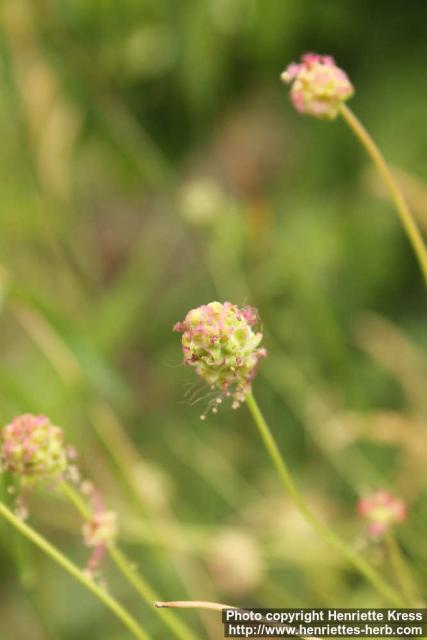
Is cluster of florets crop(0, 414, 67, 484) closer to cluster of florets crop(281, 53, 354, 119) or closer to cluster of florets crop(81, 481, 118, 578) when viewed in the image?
cluster of florets crop(81, 481, 118, 578)

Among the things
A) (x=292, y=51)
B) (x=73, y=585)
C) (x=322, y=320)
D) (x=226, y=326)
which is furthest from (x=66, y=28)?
(x=226, y=326)

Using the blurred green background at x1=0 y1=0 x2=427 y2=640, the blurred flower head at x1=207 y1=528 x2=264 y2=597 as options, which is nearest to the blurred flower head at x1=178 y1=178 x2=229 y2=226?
the blurred green background at x1=0 y1=0 x2=427 y2=640

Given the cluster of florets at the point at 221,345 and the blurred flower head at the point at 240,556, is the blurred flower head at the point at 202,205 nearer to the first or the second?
the blurred flower head at the point at 240,556

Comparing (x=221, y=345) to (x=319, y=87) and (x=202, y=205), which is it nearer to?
(x=319, y=87)

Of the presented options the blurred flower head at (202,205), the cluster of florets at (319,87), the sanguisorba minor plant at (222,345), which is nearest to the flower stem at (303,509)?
the sanguisorba minor plant at (222,345)

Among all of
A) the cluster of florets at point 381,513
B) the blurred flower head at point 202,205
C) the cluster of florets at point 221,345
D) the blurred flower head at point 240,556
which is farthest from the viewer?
the blurred flower head at point 202,205

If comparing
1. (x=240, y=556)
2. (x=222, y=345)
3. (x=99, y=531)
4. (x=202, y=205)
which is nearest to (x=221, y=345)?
(x=222, y=345)
